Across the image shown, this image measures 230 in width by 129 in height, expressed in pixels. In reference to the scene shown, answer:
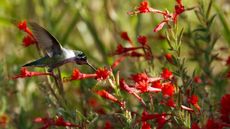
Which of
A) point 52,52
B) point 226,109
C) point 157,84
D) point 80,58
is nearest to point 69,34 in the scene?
point 52,52

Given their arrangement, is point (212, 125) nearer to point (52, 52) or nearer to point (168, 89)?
point (168, 89)

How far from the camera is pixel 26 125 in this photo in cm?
317

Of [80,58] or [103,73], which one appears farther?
[80,58]

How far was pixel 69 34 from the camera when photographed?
4.18 m

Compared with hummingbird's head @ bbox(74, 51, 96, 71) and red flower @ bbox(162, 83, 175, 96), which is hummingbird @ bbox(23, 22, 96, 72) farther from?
red flower @ bbox(162, 83, 175, 96)

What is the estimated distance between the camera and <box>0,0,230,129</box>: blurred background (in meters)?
3.43

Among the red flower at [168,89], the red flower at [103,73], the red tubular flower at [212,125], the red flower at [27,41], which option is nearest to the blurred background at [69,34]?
the red flower at [27,41]

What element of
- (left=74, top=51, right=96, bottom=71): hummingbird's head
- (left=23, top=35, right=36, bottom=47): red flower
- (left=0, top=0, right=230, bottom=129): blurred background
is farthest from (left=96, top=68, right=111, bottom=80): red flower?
(left=0, top=0, right=230, bottom=129): blurred background

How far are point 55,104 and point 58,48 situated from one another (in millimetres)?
409

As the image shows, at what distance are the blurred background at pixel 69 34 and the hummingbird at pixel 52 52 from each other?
571 mm

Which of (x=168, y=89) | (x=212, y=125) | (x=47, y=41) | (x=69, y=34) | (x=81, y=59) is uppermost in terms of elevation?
(x=69, y=34)

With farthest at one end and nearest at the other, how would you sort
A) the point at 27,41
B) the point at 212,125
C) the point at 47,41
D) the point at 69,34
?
the point at 69,34 < the point at 27,41 < the point at 47,41 < the point at 212,125

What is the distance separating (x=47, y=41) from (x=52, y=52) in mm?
82

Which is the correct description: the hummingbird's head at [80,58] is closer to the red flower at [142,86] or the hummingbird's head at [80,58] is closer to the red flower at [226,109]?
the red flower at [142,86]
